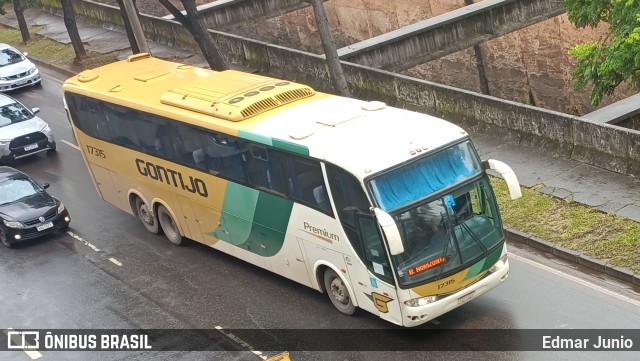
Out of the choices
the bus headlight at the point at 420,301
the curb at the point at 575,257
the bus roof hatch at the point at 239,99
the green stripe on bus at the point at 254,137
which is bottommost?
the curb at the point at 575,257

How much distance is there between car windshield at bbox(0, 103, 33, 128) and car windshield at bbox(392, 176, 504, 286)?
16.7 m

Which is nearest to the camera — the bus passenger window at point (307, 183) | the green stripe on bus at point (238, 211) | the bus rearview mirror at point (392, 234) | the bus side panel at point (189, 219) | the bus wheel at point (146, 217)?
the bus rearview mirror at point (392, 234)

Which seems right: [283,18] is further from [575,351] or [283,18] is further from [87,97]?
[575,351]

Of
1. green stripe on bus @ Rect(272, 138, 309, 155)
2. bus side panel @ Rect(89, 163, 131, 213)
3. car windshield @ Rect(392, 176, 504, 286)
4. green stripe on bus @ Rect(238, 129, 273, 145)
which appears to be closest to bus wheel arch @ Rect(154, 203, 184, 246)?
bus side panel @ Rect(89, 163, 131, 213)

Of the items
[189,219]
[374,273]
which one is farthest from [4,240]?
[374,273]

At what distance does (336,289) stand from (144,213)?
6640 mm

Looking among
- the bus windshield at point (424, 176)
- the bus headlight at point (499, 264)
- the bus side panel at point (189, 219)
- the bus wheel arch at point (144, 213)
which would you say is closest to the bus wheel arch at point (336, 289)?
the bus windshield at point (424, 176)

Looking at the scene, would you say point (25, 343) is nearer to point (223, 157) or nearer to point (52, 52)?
point (223, 157)

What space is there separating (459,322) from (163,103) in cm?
744

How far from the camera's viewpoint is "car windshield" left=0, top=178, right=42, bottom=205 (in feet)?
74.1

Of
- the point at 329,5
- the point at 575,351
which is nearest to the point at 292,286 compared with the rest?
the point at 575,351

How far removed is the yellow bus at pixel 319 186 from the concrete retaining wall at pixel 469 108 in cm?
557

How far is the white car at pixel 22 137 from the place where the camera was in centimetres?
2741

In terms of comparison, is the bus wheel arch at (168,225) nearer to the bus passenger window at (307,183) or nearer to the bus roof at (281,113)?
the bus roof at (281,113)
